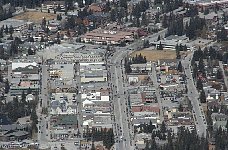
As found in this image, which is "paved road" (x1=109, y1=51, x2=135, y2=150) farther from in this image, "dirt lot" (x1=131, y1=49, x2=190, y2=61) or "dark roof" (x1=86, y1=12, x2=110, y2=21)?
"dark roof" (x1=86, y1=12, x2=110, y2=21)

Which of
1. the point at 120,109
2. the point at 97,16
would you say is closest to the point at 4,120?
the point at 120,109

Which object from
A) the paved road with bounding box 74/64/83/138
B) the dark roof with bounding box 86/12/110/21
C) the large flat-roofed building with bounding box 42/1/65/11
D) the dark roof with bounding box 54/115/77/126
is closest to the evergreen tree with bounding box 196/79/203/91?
the paved road with bounding box 74/64/83/138

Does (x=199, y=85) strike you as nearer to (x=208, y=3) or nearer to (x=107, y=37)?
(x=107, y=37)

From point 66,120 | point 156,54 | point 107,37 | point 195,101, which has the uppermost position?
point 107,37

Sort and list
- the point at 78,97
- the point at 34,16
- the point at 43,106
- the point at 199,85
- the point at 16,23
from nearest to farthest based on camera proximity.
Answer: the point at 43,106
the point at 78,97
the point at 199,85
the point at 16,23
the point at 34,16

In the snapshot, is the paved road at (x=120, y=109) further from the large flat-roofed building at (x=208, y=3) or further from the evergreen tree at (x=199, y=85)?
the large flat-roofed building at (x=208, y=3)

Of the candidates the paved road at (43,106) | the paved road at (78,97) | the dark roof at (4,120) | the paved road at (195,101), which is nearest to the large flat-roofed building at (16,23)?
the paved road at (43,106)

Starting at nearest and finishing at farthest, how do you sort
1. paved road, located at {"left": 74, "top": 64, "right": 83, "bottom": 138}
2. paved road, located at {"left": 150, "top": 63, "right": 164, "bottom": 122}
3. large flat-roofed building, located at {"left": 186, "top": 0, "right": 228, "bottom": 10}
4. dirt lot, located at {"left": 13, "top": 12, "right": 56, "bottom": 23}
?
paved road, located at {"left": 74, "top": 64, "right": 83, "bottom": 138} < paved road, located at {"left": 150, "top": 63, "right": 164, "bottom": 122} < dirt lot, located at {"left": 13, "top": 12, "right": 56, "bottom": 23} < large flat-roofed building, located at {"left": 186, "top": 0, "right": 228, "bottom": 10}

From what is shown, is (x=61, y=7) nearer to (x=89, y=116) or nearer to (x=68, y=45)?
(x=68, y=45)
